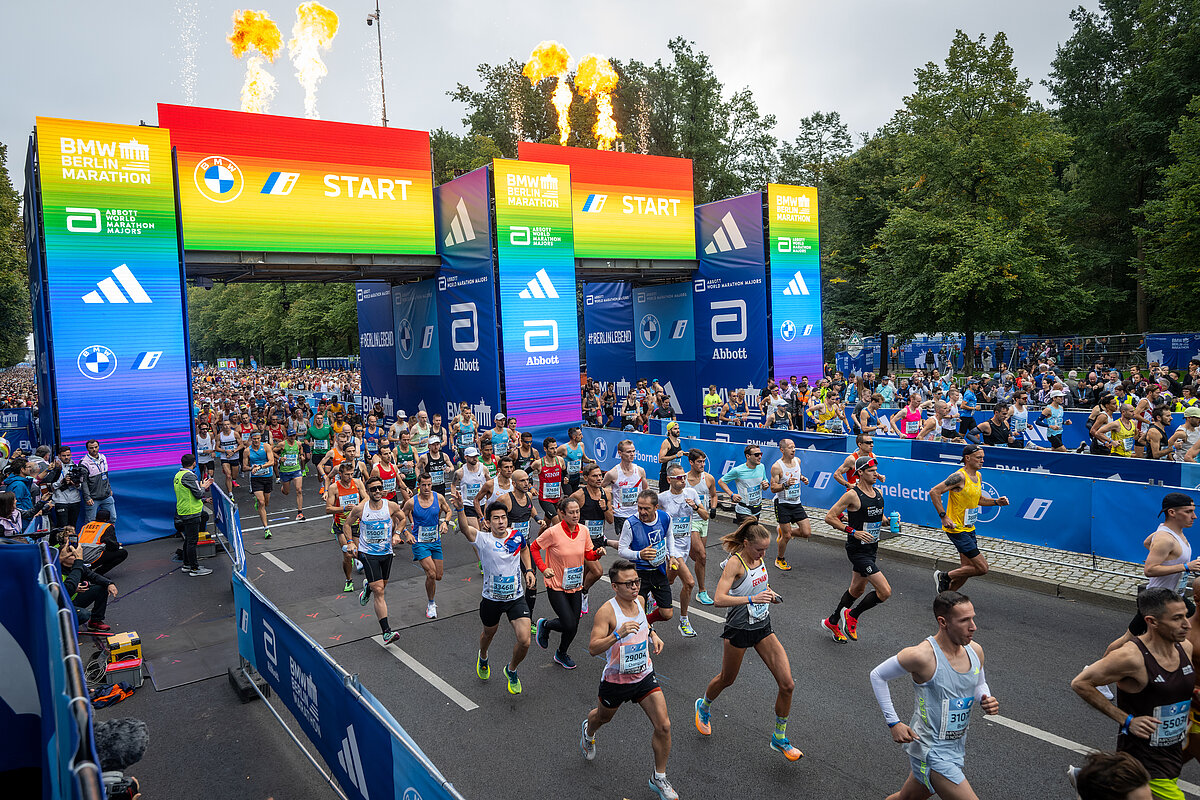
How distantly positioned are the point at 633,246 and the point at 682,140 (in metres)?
30.0

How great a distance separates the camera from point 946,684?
4469 mm

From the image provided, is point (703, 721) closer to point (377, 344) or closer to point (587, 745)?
point (587, 745)

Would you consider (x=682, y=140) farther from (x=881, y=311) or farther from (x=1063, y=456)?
(x=1063, y=456)

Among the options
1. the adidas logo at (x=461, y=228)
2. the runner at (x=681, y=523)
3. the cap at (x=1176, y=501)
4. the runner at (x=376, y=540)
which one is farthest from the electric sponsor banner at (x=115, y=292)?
the cap at (x=1176, y=501)

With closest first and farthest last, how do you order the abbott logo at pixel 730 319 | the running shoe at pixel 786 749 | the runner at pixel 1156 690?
the runner at pixel 1156 690 < the running shoe at pixel 786 749 < the abbott logo at pixel 730 319

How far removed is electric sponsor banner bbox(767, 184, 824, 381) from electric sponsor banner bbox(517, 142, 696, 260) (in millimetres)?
3128

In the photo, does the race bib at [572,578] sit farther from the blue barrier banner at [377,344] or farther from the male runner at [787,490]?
the blue barrier banner at [377,344]

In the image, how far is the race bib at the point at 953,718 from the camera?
14.6 ft

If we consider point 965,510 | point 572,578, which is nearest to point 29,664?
point 572,578

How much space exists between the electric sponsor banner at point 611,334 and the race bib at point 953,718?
25350 millimetres

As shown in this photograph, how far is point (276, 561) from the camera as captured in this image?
Result: 43.0 ft

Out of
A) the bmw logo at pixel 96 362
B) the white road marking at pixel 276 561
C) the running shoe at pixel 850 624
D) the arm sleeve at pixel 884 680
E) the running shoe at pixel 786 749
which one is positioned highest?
the bmw logo at pixel 96 362

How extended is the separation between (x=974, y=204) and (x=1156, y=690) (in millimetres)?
33857

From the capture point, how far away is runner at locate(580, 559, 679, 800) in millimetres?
5559
